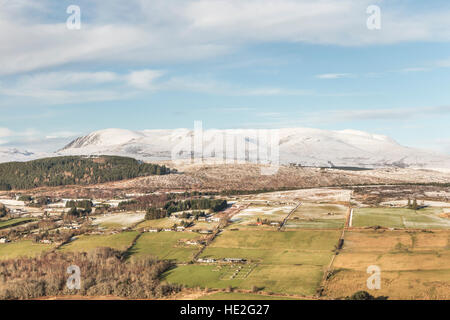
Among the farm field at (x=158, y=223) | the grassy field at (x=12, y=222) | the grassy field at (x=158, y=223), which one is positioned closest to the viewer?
the farm field at (x=158, y=223)

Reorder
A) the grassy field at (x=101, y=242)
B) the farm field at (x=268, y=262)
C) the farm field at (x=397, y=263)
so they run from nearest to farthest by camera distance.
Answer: the farm field at (x=397, y=263), the farm field at (x=268, y=262), the grassy field at (x=101, y=242)

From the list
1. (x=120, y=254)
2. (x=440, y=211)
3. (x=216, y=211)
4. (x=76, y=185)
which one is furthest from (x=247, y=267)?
(x=76, y=185)

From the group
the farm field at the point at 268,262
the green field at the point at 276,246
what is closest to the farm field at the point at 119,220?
the green field at the point at 276,246

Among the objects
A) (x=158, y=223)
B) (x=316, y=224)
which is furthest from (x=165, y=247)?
(x=316, y=224)

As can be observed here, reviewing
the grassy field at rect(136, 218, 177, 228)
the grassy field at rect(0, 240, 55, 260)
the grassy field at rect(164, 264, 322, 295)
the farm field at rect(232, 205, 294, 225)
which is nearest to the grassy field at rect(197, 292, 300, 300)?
the grassy field at rect(164, 264, 322, 295)

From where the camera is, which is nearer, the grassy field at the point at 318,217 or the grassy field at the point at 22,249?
the grassy field at the point at 22,249

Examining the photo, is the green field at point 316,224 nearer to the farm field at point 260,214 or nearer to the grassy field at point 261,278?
the farm field at point 260,214
